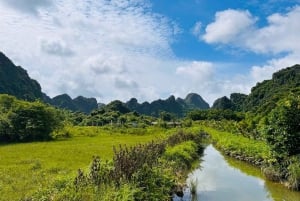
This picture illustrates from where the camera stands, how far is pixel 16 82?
5290 inches

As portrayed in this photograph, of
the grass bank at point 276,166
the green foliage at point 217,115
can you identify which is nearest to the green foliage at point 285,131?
the grass bank at point 276,166

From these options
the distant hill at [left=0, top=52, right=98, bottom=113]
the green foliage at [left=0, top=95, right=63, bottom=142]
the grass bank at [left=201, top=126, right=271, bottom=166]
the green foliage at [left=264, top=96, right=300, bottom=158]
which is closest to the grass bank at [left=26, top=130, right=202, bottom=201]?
the green foliage at [left=264, top=96, right=300, bottom=158]

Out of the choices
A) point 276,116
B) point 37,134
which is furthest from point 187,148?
point 37,134

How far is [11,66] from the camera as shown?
138625 mm

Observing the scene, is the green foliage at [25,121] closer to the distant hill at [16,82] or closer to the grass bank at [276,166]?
the grass bank at [276,166]

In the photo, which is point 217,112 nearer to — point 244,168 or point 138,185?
point 244,168

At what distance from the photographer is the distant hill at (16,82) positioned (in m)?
126

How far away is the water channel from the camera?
667 inches

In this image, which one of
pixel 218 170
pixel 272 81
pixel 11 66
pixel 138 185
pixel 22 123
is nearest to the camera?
pixel 138 185

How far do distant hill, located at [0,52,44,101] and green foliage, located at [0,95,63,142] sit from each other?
77.7 m

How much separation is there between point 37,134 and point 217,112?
7015 centimetres

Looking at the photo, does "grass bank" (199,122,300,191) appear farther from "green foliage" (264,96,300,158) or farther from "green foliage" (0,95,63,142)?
"green foliage" (0,95,63,142)

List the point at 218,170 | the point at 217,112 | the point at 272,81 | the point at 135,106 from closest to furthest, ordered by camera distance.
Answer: the point at 218,170 → the point at 217,112 → the point at 272,81 → the point at 135,106

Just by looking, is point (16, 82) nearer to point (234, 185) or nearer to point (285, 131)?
point (234, 185)
